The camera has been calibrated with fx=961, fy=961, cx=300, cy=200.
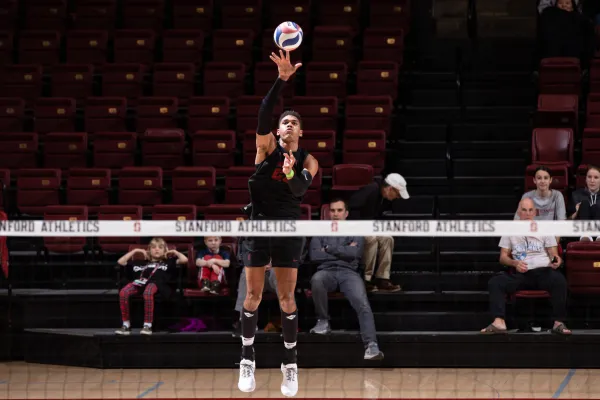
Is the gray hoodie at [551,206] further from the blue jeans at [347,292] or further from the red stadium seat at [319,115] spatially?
the red stadium seat at [319,115]

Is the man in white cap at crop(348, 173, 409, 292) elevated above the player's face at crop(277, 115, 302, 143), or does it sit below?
below

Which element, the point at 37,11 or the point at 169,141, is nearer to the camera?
the point at 169,141

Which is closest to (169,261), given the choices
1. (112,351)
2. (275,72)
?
(112,351)

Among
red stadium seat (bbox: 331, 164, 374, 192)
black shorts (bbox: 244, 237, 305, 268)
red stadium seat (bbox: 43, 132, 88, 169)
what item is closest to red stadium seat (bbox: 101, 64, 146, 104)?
red stadium seat (bbox: 43, 132, 88, 169)

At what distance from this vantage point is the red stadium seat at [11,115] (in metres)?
16.4

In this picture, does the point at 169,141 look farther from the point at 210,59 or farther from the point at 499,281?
the point at 499,281

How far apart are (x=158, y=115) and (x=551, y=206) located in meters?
6.82

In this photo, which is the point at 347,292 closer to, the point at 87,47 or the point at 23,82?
the point at 23,82

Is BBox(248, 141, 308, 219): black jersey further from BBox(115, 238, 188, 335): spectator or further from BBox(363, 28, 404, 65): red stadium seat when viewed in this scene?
BBox(363, 28, 404, 65): red stadium seat

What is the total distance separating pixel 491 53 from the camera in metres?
18.7

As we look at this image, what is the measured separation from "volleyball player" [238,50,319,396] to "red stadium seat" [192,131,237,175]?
243 inches

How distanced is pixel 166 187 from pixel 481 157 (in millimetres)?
5361

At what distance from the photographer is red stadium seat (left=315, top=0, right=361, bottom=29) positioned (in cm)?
1858

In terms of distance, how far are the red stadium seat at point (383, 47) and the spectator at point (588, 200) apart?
5.26 m
